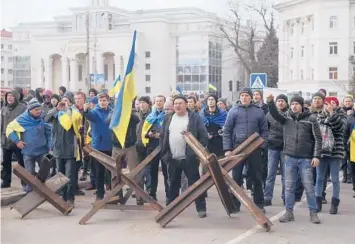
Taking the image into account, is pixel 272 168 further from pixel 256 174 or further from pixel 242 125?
pixel 242 125

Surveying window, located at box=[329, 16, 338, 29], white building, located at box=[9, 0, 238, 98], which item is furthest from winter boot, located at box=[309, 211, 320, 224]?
white building, located at box=[9, 0, 238, 98]

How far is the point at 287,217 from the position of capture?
8680 millimetres

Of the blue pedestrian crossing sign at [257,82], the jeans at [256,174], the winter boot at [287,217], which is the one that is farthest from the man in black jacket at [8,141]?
the blue pedestrian crossing sign at [257,82]

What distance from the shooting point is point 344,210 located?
385 inches

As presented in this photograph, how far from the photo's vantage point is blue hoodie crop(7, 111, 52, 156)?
995 cm

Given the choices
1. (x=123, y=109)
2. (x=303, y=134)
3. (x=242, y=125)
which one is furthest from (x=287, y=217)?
(x=123, y=109)

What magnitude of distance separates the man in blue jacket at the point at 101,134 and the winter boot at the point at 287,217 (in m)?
3.05

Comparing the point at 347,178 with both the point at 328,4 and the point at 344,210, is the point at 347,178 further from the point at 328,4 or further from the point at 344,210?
the point at 328,4

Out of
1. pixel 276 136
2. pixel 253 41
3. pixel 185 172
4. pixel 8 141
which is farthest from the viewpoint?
pixel 253 41

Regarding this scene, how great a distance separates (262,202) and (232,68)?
9052 centimetres

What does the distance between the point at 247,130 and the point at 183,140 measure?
1.05 meters

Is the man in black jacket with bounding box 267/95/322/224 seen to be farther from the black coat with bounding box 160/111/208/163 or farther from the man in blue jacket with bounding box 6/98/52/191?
the man in blue jacket with bounding box 6/98/52/191

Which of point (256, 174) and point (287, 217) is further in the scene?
point (256, 174)

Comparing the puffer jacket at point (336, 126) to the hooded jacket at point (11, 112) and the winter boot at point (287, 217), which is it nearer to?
the winter boot at point (287, 217)
